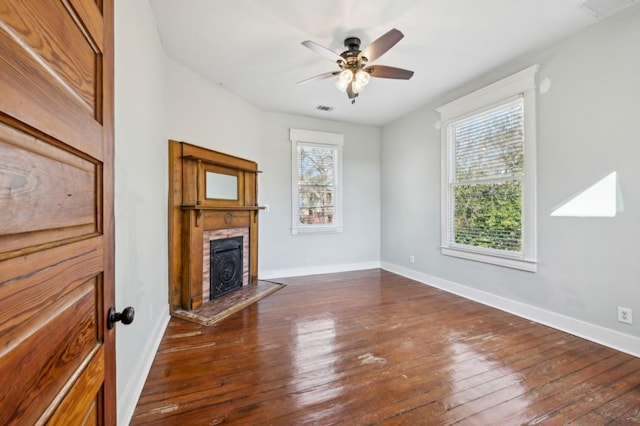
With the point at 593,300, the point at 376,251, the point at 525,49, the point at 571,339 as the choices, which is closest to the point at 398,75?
the point at 525,49

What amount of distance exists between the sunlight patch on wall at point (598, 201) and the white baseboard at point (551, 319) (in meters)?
1.02

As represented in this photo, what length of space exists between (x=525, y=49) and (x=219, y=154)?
3.66 metres

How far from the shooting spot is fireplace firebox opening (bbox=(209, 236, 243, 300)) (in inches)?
140

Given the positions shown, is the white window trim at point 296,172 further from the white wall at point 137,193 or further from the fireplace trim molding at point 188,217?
the white wall at point 137,193

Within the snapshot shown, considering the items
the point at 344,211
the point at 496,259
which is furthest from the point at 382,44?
the point at 344,211

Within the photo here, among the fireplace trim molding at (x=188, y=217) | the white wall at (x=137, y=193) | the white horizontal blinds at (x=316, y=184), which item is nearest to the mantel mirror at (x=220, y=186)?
the fireplace trim molding at (x=188, y=217)

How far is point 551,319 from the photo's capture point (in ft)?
9.46

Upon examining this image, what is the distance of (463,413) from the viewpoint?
5.55 feet

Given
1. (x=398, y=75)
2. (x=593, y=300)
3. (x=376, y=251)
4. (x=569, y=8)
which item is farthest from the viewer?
(x=376, y=251)

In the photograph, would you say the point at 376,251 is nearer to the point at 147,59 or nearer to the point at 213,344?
the point at 213,344

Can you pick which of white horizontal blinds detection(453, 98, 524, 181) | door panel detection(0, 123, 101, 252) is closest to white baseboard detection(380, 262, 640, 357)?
white horizontal blinds detection(453, 98, 524, 181)

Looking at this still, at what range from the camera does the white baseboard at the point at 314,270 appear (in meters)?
4.81

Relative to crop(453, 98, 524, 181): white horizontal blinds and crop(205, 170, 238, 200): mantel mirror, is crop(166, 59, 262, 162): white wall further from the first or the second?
crop(453, 98, 524, 181): white horizontal blinds

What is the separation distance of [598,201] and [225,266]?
13.2ft
